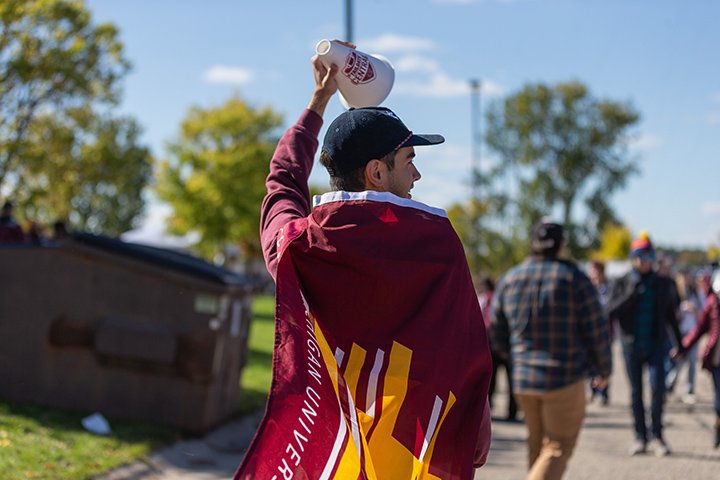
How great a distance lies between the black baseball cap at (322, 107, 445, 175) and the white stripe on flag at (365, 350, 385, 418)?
53cm

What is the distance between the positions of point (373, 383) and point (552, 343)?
3.89 meters

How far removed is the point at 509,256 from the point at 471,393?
5317 cm

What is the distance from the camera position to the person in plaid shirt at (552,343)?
584 cm

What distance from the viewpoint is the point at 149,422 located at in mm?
7809

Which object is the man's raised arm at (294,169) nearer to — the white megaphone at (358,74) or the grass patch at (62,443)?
the white megaphone at (358,74)

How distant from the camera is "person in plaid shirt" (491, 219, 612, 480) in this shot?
584 cm

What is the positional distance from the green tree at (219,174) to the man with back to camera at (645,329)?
117 ft

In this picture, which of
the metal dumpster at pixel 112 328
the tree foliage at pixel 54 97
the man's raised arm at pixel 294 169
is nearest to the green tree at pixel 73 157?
the tree foliage at pixel 54 97

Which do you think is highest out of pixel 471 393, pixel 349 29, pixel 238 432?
pixel 349 29

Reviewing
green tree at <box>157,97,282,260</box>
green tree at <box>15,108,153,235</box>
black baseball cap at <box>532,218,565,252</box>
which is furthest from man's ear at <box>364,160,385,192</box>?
green tree at <box>157,97,282,260</box>

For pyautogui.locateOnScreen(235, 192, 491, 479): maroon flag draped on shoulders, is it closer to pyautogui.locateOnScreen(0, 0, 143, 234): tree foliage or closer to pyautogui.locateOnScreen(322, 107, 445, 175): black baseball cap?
pyautogui.locateOnScreen(322, 107, 445, 175): black baseball cap

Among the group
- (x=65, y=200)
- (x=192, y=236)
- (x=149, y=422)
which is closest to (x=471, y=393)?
(x=149, y=422)

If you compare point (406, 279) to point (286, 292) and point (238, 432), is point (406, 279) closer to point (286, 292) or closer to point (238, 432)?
point (286, 292)

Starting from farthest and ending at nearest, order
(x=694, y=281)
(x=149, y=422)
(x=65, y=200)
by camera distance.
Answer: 1. (x=65, y=200)
2. (x=694, y=281)
3. (x=149, y=422)
